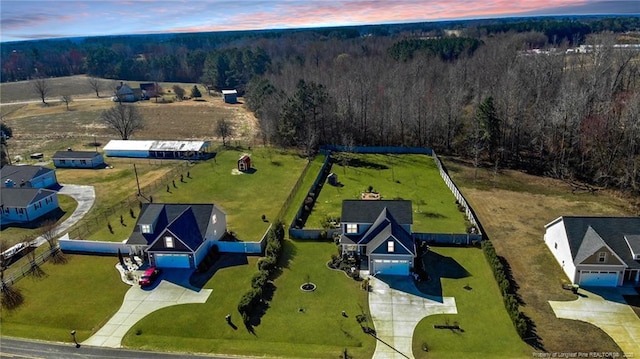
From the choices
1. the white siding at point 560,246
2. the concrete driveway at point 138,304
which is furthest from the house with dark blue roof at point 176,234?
the white siding at point 560,246

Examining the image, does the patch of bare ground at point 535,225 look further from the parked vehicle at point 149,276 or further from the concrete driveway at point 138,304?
the parked vehicle at point 149,276

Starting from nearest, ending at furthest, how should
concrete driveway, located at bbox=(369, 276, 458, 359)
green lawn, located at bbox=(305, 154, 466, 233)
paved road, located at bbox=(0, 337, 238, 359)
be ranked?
paved road, located at bbox=(0, 337, 238, 359) < concrete driveway, located at bbox=(369, 276, 458, 359) < green lawn, located at bbox=(305, 154, 466, 233)

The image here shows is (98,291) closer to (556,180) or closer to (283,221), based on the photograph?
(283,221)

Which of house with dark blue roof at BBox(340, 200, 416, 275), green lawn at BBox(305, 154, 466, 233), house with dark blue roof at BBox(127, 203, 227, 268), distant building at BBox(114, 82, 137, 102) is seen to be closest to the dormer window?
green lawn at BBox(305, 154, 466, 233)

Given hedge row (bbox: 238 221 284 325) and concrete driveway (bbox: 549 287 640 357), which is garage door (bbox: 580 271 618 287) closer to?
concrete driveway (bbox: 549 287 640 357)

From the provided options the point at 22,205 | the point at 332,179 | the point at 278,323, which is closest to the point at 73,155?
the point at 22,205

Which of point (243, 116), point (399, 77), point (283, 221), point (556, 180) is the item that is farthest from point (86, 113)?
point (556, 180)
